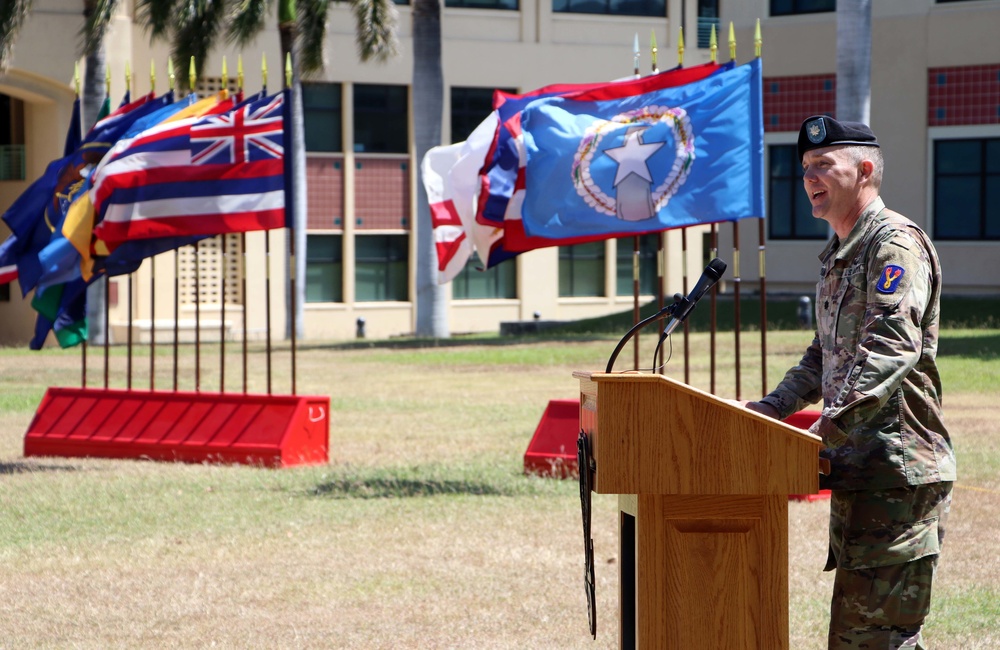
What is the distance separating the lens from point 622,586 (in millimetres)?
4484

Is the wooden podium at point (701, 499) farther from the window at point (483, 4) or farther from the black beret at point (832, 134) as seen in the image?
the window at point (483, 4)

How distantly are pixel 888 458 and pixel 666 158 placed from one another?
6.87 m

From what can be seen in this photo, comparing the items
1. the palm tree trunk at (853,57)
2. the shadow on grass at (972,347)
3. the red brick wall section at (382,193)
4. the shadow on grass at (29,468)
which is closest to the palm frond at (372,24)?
the red brick wall section at (382,193)

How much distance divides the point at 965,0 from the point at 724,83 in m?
24.6

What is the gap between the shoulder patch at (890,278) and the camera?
4285mm

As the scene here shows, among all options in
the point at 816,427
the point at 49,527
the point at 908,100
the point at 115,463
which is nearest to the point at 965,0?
the point at 908,100

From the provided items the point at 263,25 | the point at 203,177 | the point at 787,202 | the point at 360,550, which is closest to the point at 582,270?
the point at 787,202

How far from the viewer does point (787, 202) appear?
117 feet

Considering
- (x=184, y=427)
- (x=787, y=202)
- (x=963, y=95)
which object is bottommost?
(x=184, y=427)

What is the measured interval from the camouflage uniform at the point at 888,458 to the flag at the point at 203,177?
29.3 ft

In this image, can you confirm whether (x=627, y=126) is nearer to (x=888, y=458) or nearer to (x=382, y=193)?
(x=888, y=458)

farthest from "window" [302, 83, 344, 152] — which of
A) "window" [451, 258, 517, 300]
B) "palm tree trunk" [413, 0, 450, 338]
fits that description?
"palm tree trunk" [413, 0, 450, 338]

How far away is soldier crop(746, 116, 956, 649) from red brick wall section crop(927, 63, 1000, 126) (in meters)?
30.6

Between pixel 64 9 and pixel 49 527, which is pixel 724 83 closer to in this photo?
pixel 49 527
